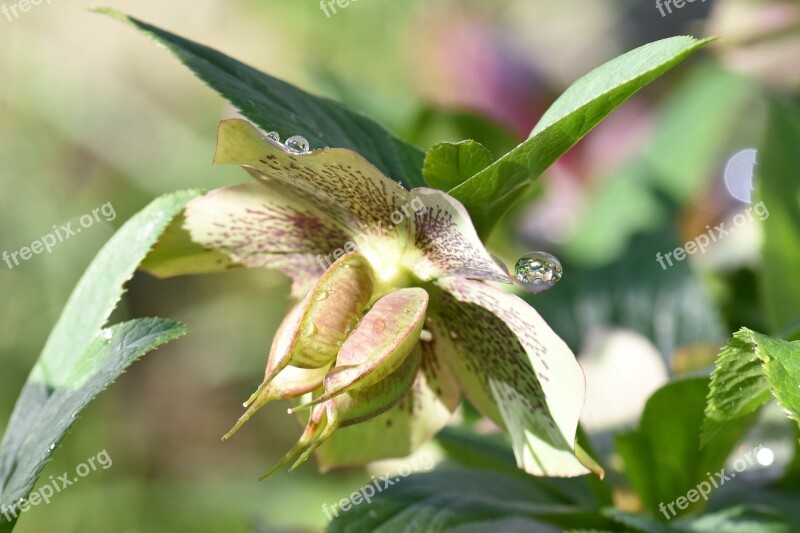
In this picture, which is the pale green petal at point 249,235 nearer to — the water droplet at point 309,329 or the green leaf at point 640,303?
the water droplet at point 309,329

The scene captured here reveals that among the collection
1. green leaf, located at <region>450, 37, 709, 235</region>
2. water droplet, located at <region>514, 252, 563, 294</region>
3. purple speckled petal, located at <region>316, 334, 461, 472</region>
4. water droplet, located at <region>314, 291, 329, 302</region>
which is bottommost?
purple speckled petal, located at <region>316, 334, 461, 472</region>

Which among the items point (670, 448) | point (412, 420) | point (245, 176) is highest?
point (245, 176)

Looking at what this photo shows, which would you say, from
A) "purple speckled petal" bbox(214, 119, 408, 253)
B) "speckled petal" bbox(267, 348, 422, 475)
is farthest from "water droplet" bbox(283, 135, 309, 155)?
"speckled petal" bbox(267, 348, 422, 475)

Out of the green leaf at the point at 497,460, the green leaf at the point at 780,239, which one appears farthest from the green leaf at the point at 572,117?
the green leaf at the point at 780,239

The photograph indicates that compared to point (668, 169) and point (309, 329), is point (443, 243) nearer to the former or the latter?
point (309, 329)

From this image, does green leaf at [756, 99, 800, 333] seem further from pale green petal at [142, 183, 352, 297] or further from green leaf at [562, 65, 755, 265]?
pale green petal at [142, 183, 352, 297]

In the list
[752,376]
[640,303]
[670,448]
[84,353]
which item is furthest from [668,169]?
[84,353]

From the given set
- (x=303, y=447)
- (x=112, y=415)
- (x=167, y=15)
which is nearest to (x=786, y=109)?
(x=303, y=447)

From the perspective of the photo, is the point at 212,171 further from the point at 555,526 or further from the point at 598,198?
the point at 555,526
